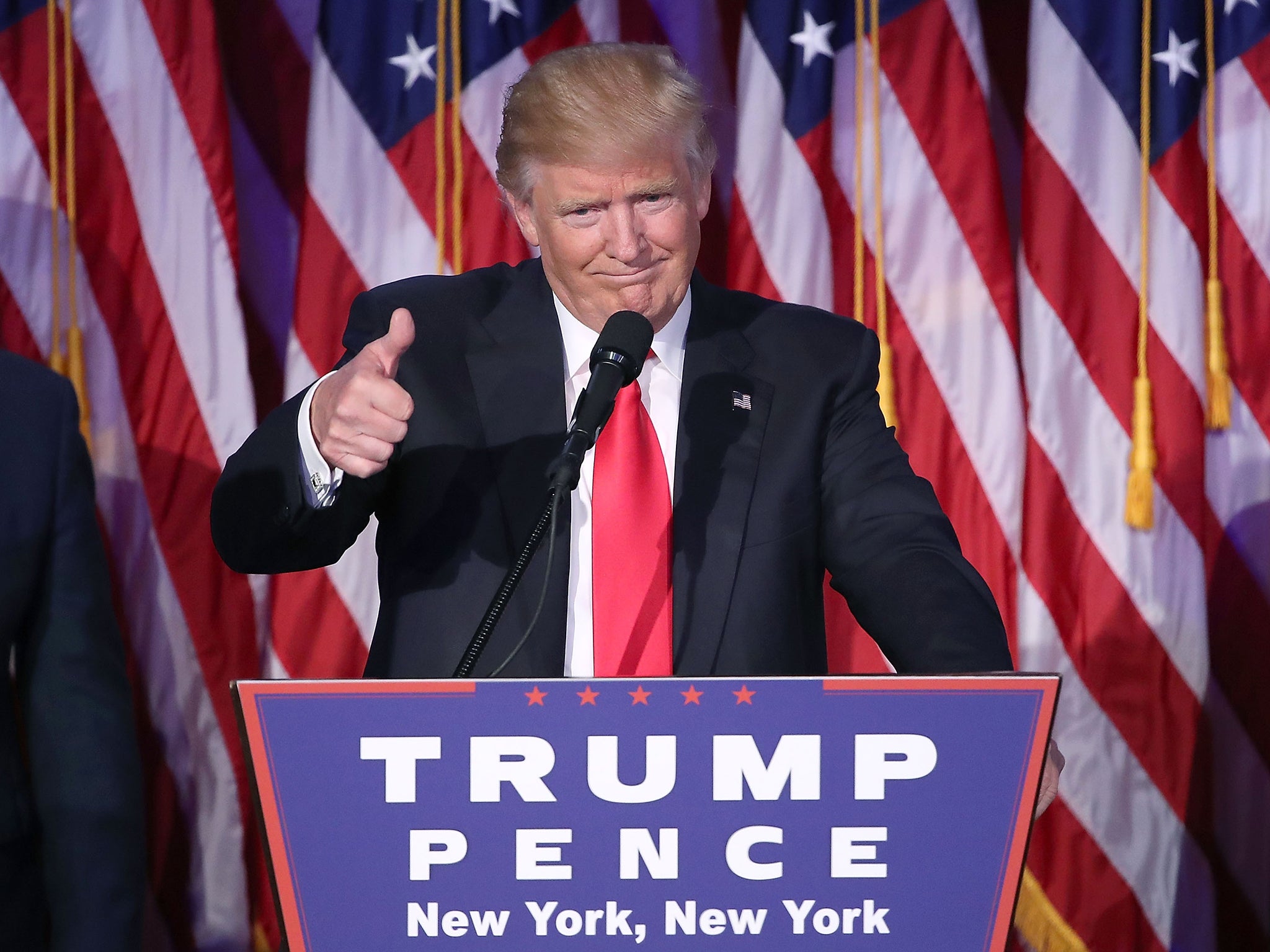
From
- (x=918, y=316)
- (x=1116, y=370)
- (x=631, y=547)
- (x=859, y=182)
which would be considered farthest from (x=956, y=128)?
(x=631, y=547)

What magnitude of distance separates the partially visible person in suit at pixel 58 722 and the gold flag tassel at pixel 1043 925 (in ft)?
7.17

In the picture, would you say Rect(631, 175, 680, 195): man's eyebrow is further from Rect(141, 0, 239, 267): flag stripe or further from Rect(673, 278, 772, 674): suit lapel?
Rect(141, 0, 239, 267): flag stripe

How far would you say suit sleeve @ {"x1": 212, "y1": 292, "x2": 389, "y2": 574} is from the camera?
1.26m

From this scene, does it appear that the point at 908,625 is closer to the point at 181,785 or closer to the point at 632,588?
the point at 632,588

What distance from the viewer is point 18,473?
1.24 m

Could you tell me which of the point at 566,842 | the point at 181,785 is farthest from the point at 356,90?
the point at 566,842

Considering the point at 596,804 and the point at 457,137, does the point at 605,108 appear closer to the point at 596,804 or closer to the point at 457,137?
the point at 596,804

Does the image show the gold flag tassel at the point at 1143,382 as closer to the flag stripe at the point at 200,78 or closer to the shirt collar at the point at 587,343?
the shirt collar at the point at 587,343

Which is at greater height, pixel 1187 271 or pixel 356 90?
pixel 356 90

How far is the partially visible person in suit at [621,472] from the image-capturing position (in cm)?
132

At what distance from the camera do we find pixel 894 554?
138 cm

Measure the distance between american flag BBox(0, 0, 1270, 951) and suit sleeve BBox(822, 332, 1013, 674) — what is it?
1349mm

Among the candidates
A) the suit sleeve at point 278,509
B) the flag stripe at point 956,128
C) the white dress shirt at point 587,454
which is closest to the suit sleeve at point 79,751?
the suit sleeve at point 278,509

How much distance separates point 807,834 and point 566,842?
0.17 metres
